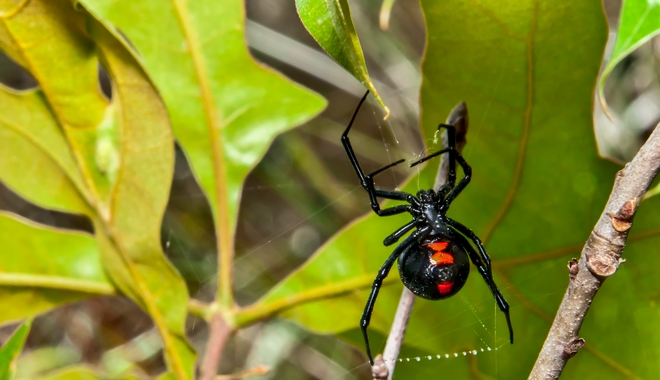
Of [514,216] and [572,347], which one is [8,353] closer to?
[572,347]

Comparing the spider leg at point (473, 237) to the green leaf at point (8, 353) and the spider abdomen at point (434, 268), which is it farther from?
the green leaf at point (8, 353)

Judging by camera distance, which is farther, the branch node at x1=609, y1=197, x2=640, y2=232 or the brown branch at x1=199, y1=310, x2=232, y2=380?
the brown branch at x1=199, y1=310, x2=232, y2=380

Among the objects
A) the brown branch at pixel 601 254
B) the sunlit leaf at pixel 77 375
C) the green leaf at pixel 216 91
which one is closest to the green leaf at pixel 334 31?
the brown branch at pixel 601 254

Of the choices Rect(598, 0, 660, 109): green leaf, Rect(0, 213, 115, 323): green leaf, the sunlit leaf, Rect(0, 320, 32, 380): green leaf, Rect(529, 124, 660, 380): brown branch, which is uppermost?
Rect(598, 0, 660, 109): green leaf

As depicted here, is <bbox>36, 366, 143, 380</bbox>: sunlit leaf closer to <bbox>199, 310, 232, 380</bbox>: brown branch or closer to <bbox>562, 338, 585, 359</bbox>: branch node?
<bbox>199, 310, 232, 380</bbox>: brown branch

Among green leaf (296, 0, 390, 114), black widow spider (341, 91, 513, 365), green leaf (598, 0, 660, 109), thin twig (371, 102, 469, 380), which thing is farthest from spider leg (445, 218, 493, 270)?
green leaf (296, 0, 390, 114)

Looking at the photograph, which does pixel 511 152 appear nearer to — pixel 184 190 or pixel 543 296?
pixel 543 296

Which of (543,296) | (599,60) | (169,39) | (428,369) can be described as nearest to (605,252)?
(599,60)

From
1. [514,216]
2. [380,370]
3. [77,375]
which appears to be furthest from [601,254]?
[77,375]
